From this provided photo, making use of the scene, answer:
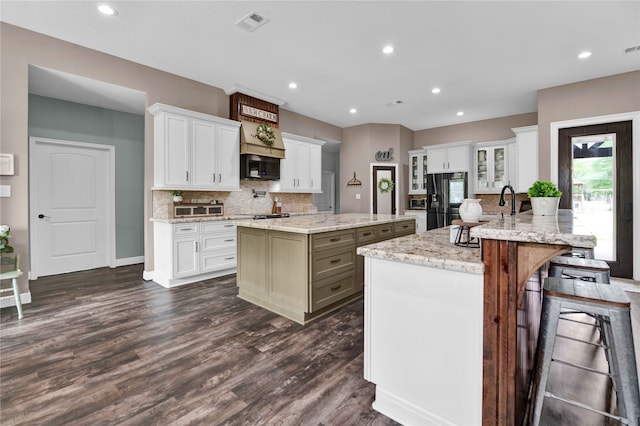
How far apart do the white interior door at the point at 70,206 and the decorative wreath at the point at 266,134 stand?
99.3 inches

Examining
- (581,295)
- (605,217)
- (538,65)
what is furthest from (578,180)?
(581,295)

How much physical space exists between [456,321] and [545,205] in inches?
44.4

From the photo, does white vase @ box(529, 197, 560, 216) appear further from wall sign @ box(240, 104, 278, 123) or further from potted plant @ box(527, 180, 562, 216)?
wall sign @ box(240, 104, 278, 123)

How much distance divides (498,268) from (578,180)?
4.61m

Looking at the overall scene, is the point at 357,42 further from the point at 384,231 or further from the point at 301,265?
the point at 301,265

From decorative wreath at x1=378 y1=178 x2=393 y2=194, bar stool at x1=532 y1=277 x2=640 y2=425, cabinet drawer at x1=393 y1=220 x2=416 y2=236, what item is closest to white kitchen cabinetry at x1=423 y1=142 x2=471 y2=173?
decorative wreath at x1=378 y1=178 x2=393 y2=194

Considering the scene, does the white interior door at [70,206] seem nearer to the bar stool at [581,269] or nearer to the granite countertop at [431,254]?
the granite countertop at [431,254]

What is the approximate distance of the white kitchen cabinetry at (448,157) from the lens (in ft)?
20.6

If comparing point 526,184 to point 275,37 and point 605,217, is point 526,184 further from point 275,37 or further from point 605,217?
point 275,37

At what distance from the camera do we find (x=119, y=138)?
5012 mm

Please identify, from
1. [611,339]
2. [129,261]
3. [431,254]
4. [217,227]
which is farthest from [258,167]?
[611,339]

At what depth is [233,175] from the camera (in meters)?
4.70

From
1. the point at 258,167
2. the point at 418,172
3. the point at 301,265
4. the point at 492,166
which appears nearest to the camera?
the point at 301,265

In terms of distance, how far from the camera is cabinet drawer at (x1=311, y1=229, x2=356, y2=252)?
266 cm
